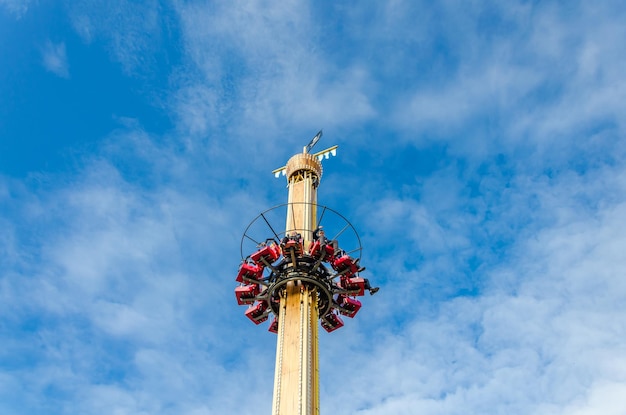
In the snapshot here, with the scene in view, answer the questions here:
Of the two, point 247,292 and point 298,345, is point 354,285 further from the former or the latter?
point 247,292

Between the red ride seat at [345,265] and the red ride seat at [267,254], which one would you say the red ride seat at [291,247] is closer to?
the red ride seat at [267,254]

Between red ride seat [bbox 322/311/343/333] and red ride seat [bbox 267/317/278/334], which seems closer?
red ride seat [bbox 322/311/343/333]

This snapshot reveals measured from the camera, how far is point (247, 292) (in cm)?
4884

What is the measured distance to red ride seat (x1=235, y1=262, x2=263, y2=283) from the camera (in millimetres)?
48031

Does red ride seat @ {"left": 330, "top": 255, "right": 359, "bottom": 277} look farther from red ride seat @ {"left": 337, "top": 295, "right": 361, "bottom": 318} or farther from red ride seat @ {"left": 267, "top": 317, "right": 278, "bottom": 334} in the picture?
red ride seat @ {"left": 267, "top": 317, "right": 278, "bottom": 334}

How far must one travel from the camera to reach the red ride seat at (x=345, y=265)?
47.9 metres

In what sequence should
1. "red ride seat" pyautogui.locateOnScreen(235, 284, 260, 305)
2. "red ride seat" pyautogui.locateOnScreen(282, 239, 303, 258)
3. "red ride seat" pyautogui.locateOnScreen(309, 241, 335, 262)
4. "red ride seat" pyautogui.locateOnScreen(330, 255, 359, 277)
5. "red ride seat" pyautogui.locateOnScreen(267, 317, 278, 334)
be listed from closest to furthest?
"red ride seat" pyautogui.locateOnScreen(282, 239, 303, 258)
"red ride seat" pyautogui.locateOnScreen(309, 241, 335, 262)
"red ride seat" pyautogui.locateOnScreen(330, 255, 359, 277)
"red ride seat" pyautogui.locateOnScreen(235, 284, 260, 305)
"red ride seat" pyautogui.locateOnScreen(267, 317, 278, 334)


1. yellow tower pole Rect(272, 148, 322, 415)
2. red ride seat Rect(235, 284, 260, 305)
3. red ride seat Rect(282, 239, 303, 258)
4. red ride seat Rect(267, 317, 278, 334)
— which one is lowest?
yellow tower pole Rect(272, 148, 322, 415)

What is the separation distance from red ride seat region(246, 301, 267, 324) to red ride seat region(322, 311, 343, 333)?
454cm

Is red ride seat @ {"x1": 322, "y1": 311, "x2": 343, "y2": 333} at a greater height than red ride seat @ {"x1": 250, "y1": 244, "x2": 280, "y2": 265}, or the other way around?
red ride seat @ {"x1": 250, "y1": 244, "x2": 280, "y2": 265}

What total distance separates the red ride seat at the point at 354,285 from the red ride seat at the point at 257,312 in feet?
20.0

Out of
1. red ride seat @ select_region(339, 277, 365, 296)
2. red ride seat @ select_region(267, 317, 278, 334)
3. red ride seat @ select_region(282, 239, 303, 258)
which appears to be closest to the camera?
red ride seat @ select_region(282, 239, 303, 258)

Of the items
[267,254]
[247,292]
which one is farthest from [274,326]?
[267,254]

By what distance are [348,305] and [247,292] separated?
7713 mm
